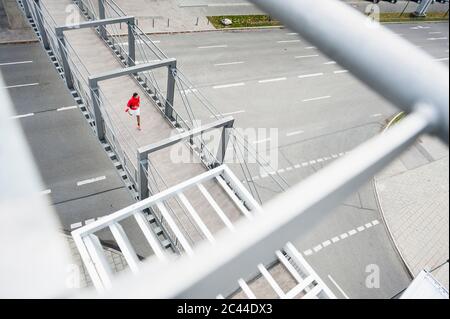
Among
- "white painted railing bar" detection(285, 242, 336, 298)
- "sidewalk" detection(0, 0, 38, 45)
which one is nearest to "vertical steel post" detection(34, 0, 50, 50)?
"sidewalk" detection(0, 0, 38, 45)

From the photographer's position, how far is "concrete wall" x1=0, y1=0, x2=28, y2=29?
24.5m

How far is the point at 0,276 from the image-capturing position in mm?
1816

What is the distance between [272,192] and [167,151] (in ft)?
28.4

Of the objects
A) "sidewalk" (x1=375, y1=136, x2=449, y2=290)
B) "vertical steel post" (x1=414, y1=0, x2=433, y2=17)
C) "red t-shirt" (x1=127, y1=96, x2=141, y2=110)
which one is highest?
"red t-shirt" (x1=127, y1=96, x2=141, y2=110)

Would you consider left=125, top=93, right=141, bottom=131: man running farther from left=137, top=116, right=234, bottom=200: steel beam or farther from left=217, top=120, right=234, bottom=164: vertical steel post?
left=217, top=120, right=234, bottom=164: vertical steel post

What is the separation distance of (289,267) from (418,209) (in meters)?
15.0

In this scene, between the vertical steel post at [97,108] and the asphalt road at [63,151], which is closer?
the vertical steel post at [97,108]

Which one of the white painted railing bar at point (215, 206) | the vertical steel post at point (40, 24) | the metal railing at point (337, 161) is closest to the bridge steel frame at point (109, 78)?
the white painted railing bar at point (215, 206)

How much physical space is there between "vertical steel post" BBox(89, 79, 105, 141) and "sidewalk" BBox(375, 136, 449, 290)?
45.6ft

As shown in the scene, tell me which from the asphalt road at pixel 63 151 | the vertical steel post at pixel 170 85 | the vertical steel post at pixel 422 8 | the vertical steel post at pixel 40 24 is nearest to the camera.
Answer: the vertical steel post at pixel 170 85

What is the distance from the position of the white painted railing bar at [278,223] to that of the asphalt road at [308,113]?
42.1 ft

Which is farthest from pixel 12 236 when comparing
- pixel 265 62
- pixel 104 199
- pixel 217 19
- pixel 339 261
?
pixel 217 19

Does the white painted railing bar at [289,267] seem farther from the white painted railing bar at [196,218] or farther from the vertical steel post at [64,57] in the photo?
the vertical steel post at [64,57]

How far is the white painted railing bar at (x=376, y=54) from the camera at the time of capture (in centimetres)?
191
